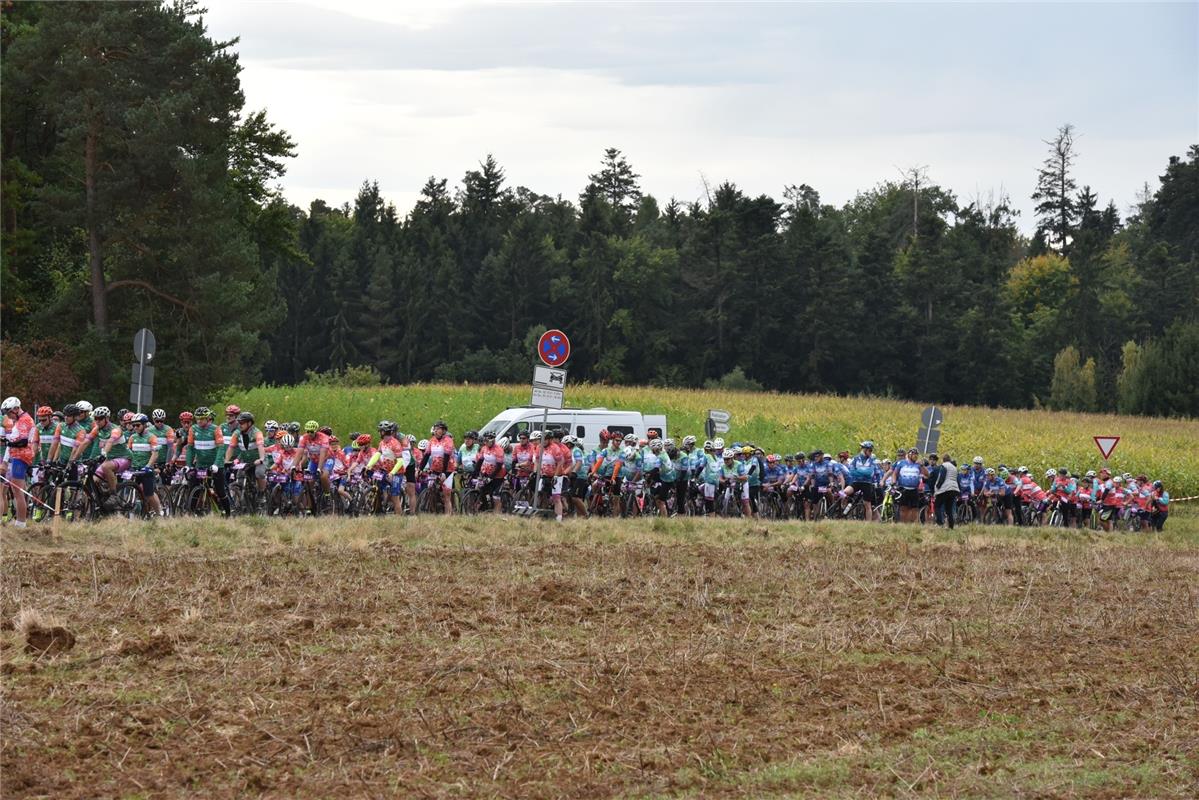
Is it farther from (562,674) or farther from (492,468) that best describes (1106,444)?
(562,674)

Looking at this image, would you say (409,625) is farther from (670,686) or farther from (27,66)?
(27,66)

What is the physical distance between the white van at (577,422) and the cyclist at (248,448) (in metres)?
7.55

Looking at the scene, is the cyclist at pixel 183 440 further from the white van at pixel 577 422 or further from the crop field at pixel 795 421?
the crop field at pixel 795 421

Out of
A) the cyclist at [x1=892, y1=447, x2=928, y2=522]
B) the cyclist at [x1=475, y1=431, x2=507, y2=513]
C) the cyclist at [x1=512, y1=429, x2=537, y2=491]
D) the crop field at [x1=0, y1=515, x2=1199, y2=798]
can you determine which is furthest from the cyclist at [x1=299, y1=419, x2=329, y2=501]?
the cyclist at [x1=892, y1=447, x2=928, y2=522]

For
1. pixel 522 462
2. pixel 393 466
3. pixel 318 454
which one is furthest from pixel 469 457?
pixel 318 454

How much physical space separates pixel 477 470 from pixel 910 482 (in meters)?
9.46

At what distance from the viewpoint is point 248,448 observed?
24484 millimetres

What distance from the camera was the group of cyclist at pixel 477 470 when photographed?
22359 mm

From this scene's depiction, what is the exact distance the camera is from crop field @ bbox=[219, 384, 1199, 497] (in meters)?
52.5

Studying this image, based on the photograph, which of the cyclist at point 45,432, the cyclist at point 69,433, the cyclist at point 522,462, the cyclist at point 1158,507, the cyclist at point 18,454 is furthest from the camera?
the cyclist at point 1158,507

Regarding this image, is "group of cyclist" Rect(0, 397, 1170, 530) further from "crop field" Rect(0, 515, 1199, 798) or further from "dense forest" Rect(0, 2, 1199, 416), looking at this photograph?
"dense forest" Rect(0, 2, 1199, 416)

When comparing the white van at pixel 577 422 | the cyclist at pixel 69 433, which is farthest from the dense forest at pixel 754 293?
the cyclist at pixel 69 433

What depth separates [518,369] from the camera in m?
93.9

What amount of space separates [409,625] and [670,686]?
10.1 ft
